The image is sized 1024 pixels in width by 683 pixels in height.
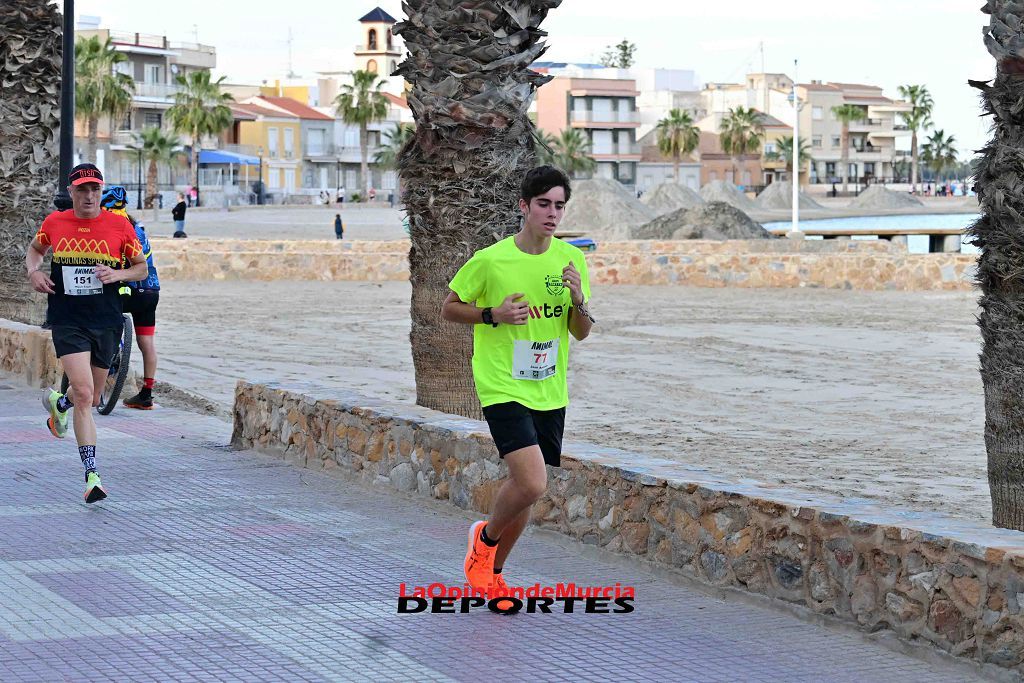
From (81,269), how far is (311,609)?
127 inches

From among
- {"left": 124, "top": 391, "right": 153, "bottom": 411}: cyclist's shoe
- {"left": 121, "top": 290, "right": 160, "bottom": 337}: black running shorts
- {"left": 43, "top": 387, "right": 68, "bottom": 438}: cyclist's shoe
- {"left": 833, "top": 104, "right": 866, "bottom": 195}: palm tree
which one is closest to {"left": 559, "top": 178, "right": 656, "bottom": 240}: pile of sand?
{"left": 121, "top": 290, "right": 160, "bottom": 337}: black running shorts

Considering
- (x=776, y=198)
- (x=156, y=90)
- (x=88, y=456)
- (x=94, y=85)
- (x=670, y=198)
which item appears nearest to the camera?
Result: (x=88, y=456)

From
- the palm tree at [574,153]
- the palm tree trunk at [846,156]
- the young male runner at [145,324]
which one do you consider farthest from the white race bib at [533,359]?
the palm tree trunk at [846,156]

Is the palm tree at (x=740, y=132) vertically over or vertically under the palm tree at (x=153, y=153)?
over

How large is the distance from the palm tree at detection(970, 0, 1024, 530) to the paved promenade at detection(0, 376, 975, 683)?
99 cm

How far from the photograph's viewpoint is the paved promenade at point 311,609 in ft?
16.9

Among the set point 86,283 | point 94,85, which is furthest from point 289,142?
point 86,283

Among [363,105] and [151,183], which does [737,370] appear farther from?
[363,105]

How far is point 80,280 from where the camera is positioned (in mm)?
8445

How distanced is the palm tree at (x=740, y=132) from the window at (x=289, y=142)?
36.5 meters

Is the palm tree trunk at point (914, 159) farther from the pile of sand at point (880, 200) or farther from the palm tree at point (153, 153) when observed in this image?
the palm tree at point (153, 153)

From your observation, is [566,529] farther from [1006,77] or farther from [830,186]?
[830,186]

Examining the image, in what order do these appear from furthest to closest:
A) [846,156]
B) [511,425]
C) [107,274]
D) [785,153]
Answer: [846,156], [785,153], [107,274], [511,425]

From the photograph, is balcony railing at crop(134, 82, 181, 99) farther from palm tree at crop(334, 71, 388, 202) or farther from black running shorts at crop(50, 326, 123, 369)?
black running shorts at crop(50, 326, 123, 369)
